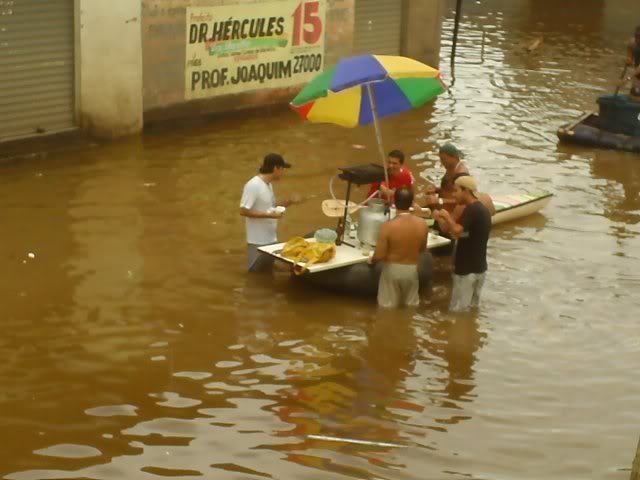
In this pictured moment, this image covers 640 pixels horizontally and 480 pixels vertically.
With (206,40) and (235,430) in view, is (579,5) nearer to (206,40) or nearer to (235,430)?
(206,40)

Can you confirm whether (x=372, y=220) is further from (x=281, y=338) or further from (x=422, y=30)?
(x=422, y=30)

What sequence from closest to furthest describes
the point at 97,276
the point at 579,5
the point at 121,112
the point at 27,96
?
the point at 97,276
the point at 27,96
the point at 121,112
the point at 579,5

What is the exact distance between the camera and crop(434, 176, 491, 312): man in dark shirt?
41.8 feet

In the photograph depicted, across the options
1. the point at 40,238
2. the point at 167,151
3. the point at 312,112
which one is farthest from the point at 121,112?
the point at 312,112

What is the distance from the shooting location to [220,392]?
1109 cm

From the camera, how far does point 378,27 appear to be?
2470cm

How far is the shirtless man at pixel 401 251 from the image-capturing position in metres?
12.7

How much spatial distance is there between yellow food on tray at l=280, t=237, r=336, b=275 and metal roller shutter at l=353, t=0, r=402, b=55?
442 inches

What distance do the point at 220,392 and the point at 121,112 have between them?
9.82m

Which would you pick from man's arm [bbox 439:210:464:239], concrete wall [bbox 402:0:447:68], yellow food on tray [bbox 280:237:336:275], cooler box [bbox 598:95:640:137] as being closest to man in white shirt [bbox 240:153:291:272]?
yellow food on tray [bbox 280:237:336:275]

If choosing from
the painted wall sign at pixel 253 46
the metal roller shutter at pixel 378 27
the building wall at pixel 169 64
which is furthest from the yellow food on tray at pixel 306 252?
the metal roller shutter at pixel 378 27

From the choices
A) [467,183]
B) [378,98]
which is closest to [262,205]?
[378,98]

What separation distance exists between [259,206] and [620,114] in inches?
359

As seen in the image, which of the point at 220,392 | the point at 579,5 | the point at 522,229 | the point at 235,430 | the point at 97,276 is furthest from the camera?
the point at 579,5
